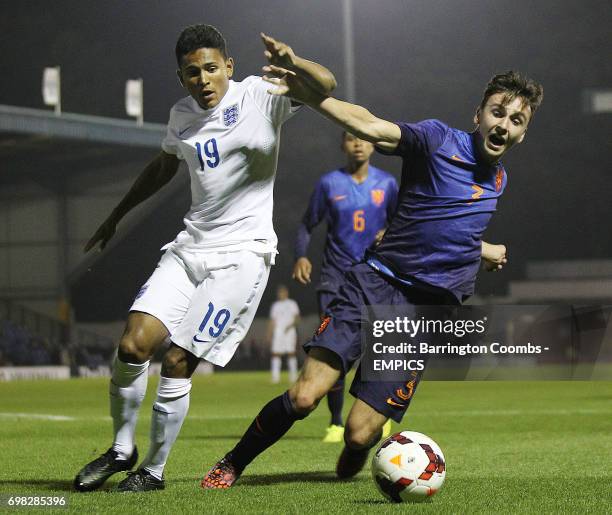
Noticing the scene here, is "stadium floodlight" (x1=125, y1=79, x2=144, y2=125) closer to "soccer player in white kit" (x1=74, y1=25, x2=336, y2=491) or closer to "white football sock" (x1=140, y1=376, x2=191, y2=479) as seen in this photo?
"soccer player in white kit" (x1=74, y1=25, x2=336, y2=491)

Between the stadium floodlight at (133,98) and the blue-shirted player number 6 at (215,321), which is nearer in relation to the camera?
the blue-shirted player number 6 at (215,321)

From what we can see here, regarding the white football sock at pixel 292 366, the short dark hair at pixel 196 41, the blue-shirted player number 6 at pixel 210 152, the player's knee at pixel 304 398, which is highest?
the short dark hair at pixel 196 41

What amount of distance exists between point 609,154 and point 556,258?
353 centimetres

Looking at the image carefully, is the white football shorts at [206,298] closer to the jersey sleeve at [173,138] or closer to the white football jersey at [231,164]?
the white football jersey at [231,164]

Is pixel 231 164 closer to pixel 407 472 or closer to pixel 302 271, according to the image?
pixel 407 472

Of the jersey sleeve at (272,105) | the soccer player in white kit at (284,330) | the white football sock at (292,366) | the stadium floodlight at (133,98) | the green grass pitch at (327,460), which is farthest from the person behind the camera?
the stadium floodlight at (133,98)

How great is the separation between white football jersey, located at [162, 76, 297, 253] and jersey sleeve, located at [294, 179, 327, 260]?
133 inches

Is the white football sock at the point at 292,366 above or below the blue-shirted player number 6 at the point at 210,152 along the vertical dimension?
below

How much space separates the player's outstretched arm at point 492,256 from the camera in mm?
5723

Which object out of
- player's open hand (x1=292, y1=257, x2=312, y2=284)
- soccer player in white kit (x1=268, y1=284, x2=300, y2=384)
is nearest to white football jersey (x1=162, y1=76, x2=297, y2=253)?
player's open hand (x1=292, y1=257, x2=312, y2=284)

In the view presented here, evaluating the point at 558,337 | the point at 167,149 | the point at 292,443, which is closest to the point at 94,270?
the point at 558,337

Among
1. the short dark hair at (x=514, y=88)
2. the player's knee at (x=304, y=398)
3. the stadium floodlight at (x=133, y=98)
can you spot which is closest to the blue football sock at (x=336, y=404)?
the player's knee at (x=304, y=398)

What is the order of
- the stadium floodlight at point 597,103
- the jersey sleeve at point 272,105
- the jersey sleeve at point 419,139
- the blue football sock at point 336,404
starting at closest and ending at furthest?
the jersey sleeve at point 419,139 → the jersey sleeve at point 272,105 → the blue football sock at point 336,404 → the stadium floodlight at point 597,103

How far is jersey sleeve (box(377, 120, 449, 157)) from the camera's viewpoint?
520 cm
